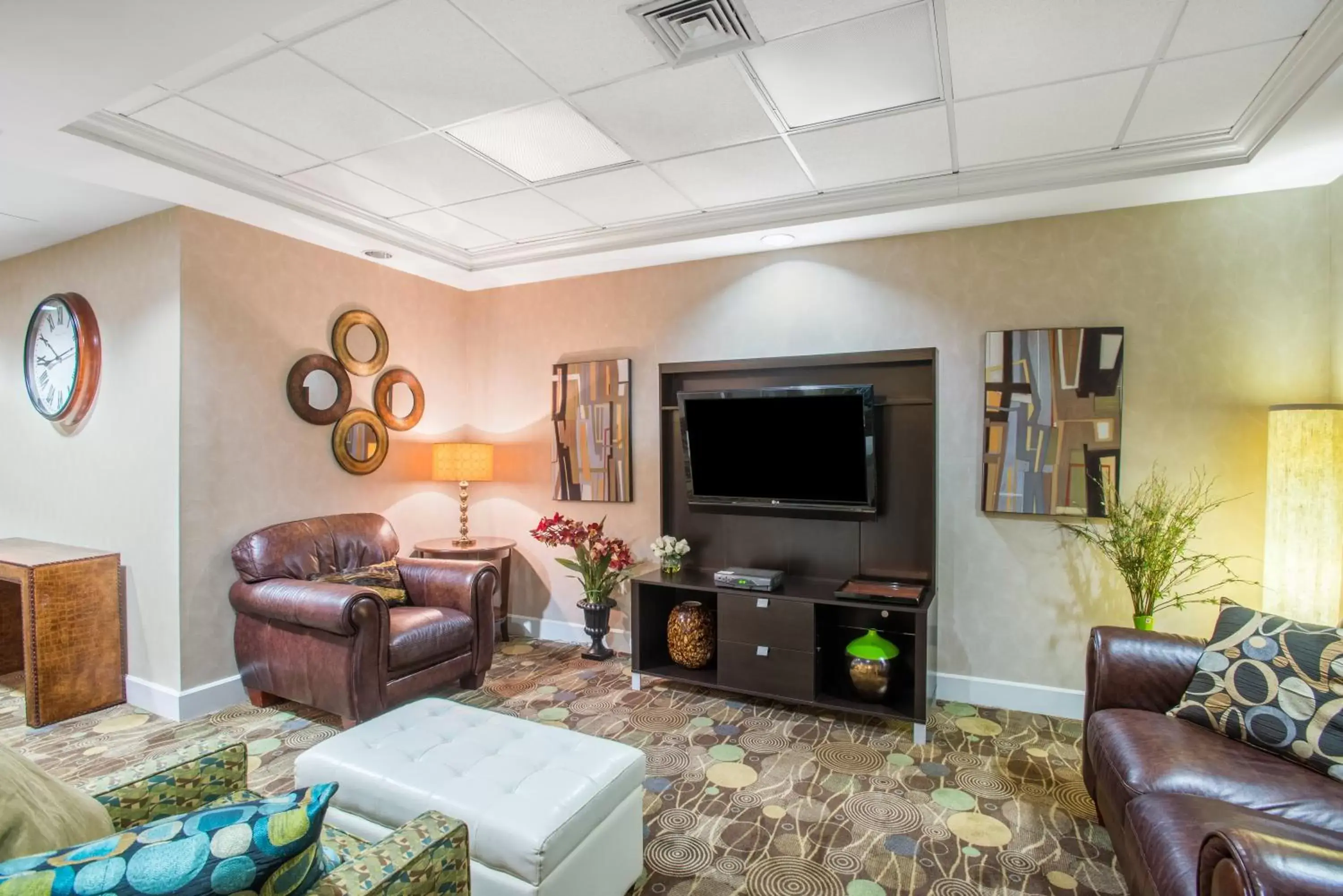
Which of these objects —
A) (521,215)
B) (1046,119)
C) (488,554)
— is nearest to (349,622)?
(488,554)

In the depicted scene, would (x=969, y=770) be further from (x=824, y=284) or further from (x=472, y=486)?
(x=472, y=486)

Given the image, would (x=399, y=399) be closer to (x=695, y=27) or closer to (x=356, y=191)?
(x=356, y=191)

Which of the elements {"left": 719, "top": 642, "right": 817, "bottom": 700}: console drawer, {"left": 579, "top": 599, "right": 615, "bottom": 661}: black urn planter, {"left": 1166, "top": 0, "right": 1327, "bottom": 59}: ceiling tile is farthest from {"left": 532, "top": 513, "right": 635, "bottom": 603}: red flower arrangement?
{"left": 1166, "top": 0, "right": 1327, "bottom": 59}: ceiling tile

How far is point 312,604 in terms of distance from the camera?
3.15 m

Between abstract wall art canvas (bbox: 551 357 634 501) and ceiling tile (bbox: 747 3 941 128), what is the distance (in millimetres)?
2165

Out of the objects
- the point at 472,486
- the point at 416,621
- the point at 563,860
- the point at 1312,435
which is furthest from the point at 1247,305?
the point at 472,486

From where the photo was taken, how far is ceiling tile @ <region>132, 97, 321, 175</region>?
2600 millimetres

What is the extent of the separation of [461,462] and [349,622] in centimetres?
169

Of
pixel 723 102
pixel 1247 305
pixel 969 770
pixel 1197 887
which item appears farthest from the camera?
pixel 1247 305

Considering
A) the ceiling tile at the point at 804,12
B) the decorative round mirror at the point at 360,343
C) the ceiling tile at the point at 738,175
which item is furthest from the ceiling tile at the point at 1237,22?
the decorative round mirror at the point at 360,343

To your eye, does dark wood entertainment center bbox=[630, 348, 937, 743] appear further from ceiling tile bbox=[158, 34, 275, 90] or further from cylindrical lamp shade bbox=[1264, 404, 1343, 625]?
ceiling tile bbox=[158, 34, 275, 90]

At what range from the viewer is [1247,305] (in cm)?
312

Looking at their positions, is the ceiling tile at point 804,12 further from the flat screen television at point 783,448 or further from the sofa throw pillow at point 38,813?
the sofa throw pillow at point 38,813

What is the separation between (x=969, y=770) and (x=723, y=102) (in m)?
2.84
